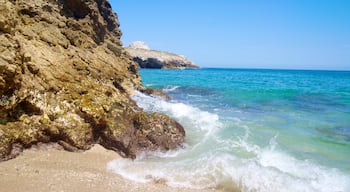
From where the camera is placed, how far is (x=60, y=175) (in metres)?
6.11

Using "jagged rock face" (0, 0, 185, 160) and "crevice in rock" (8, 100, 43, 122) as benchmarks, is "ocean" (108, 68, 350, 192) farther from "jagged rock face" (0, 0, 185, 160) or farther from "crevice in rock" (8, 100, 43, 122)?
"crevice in rock" (8, 100, 43, 122)

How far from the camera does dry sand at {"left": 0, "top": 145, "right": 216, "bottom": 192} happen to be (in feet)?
18.4

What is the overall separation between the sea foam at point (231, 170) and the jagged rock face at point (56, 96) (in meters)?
0.70

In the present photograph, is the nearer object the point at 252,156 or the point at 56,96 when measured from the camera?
the point at 56,96

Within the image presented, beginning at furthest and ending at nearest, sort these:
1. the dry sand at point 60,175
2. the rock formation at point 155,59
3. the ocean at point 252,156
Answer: the rock formation at point 155,59, the ocean at point 252,156, the dry sand at point 60,175

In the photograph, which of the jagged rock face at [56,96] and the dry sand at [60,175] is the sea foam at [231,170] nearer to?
the dry sand at [60,175]

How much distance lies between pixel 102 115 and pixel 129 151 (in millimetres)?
1182

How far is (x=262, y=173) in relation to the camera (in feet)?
23.5

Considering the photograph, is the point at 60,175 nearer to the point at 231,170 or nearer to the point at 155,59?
the point at 231,170

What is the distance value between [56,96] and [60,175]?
8.36 feet

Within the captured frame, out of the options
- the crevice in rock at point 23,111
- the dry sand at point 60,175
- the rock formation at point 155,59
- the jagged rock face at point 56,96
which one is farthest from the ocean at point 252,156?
the rock formation at point 155,59

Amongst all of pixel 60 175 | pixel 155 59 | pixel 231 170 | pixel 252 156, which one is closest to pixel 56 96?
pixel 60 175

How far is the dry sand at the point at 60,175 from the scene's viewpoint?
18.4 feet

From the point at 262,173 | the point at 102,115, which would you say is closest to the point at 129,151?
the point at 102,115
